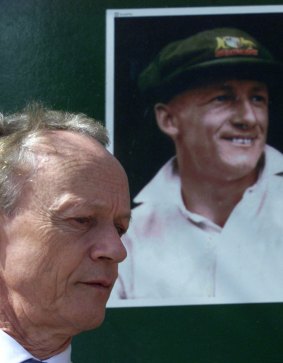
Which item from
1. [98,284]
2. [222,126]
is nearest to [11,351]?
[98,284]

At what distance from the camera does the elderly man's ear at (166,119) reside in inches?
128

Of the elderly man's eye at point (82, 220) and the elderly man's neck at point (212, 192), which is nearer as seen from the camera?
the elderly man's eye at point (82, 220)

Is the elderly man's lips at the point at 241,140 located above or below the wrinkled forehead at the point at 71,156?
below

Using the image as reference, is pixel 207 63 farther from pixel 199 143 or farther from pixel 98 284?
pixel 98 284

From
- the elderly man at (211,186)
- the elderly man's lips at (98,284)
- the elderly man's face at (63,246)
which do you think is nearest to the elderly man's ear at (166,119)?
the elderly man at (211,186)

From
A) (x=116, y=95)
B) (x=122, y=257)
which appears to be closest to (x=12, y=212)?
(x=122, y=257)

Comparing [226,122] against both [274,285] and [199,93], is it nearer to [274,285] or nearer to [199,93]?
[199,93]

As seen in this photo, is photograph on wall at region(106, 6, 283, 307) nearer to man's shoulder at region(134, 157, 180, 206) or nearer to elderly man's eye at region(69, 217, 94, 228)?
man's shoulder at region(134, 157, 180, 206)

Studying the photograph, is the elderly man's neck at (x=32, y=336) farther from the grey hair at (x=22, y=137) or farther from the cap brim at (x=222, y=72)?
the cap brim at (x=222, y=72)

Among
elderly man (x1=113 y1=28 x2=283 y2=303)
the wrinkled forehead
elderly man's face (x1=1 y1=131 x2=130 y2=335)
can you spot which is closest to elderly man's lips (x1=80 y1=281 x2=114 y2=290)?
elderly man's face (x1=1 y1=131 x2=130 y2=335)

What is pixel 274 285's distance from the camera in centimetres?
321

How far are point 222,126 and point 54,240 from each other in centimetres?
122

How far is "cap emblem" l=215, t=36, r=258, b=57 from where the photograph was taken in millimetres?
3246

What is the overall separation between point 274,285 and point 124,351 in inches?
20.5
